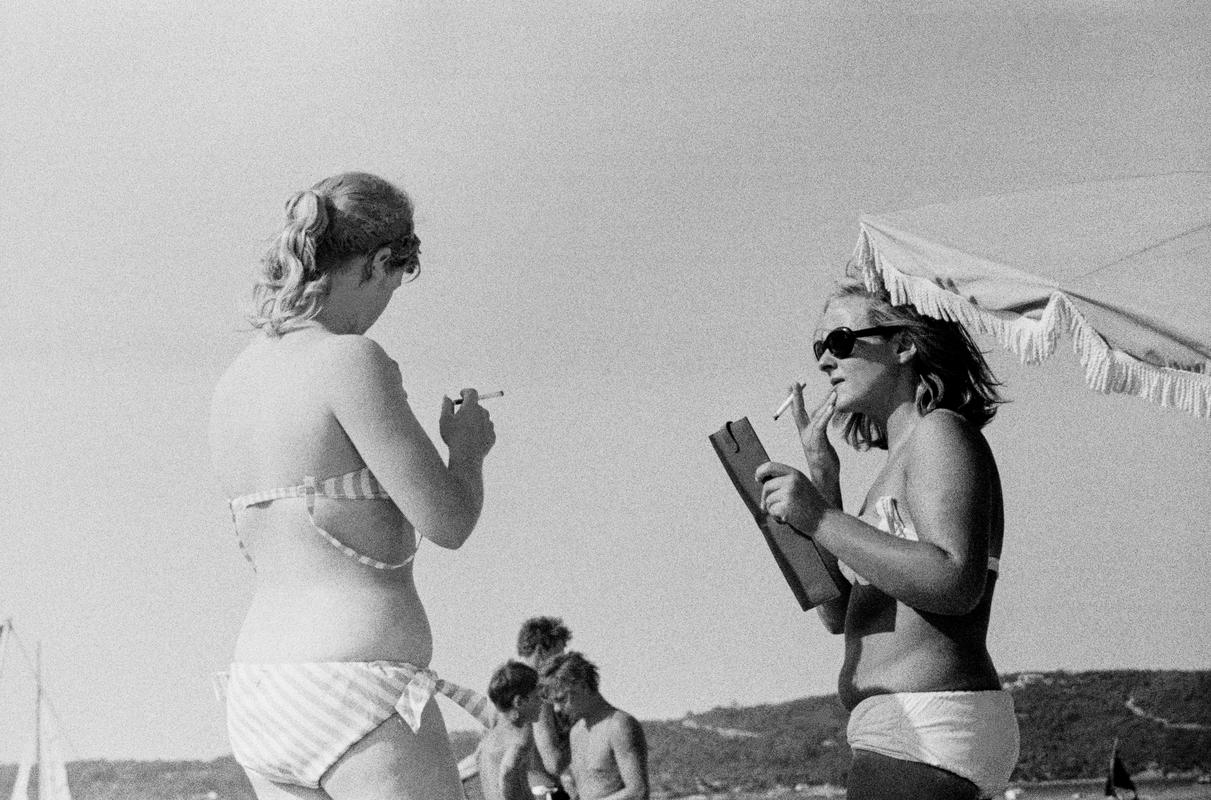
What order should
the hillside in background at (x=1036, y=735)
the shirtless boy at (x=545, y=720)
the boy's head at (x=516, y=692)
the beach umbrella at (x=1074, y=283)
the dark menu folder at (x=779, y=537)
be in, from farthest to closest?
the hillside in background at (x=1036, y=735), the shirtless boy at (x=545, y=720), the boy's head at (x=516, y=692), the beach umbrella at (x=1074, y=283), the dark menu folder at (x=779, y=537)

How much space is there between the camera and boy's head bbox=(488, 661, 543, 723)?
4.09 m

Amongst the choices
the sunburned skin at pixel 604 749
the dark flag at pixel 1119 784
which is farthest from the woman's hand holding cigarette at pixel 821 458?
the dark flag at pixel 1119 784

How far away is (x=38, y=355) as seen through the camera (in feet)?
27.8

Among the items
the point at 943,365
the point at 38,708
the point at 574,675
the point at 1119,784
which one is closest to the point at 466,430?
the point at 943,365

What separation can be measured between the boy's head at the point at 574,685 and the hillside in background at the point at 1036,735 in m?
4.32

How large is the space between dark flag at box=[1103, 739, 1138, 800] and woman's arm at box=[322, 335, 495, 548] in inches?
288

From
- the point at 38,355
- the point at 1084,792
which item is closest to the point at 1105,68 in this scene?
the point at 1084,792

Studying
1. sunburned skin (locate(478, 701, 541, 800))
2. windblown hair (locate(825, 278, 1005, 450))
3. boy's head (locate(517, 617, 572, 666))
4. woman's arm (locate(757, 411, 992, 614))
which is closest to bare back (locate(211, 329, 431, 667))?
woman's arm (locate(757, 411, 992, 614))

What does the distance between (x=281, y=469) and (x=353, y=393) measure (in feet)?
0.38

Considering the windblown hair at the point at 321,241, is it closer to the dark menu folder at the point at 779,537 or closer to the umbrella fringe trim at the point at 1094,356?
the dark menu folder at the point at 779,537

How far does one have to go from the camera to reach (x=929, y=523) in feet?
5.51

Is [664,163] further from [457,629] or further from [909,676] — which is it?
[909,676]

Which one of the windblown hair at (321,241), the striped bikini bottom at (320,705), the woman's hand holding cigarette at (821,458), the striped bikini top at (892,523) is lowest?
the striped bikini bottom at (320,705)

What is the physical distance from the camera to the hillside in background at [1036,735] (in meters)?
8.75
